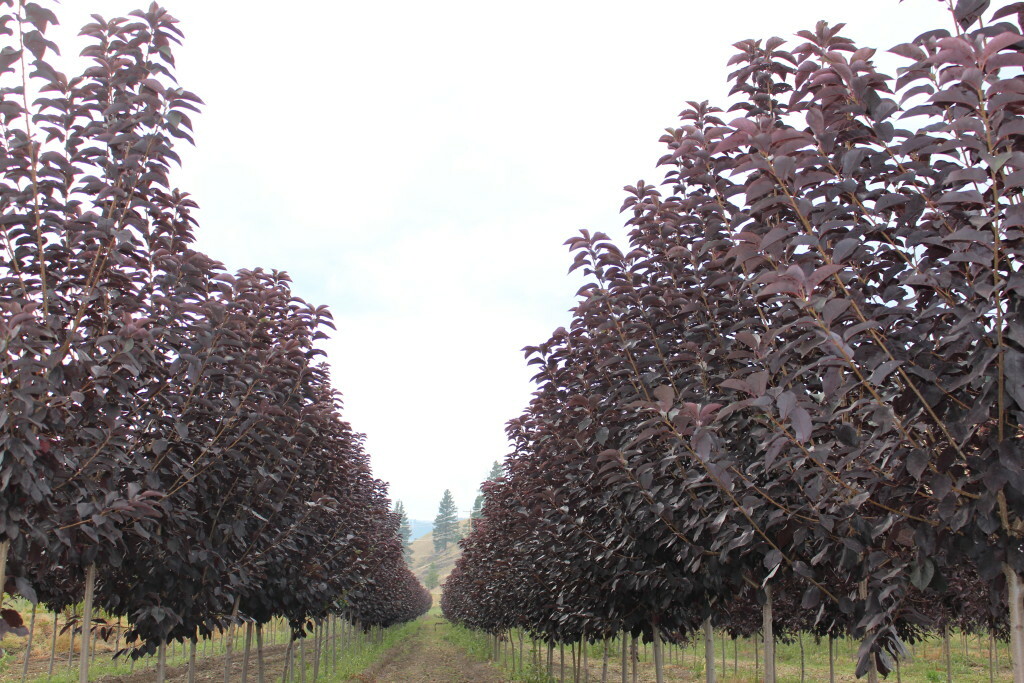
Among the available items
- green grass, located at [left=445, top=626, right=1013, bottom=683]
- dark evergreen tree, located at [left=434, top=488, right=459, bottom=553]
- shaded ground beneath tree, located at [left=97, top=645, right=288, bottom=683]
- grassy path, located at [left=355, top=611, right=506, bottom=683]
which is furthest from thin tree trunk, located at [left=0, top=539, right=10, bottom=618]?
dark evergreen tree, located at [left=434, top=488, right=459, bottom=553]

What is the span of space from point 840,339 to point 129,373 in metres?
4.92

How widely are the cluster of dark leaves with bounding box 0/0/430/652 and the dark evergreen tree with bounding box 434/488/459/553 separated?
624 feet

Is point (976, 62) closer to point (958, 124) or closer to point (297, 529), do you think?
point (958, 124)

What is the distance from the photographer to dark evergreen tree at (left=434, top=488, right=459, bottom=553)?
193 metres

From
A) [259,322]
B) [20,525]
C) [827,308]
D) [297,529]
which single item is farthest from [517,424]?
[827,308]

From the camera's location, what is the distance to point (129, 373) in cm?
519

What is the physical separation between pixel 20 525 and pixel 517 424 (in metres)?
9.37

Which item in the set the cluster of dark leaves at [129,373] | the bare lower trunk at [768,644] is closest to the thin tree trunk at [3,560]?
the cluster of dark leaves at [129,373]

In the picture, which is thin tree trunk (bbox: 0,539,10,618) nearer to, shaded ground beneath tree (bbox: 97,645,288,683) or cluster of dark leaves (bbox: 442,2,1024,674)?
cluster of dark leaves (bbox: 442,2,1024,674)

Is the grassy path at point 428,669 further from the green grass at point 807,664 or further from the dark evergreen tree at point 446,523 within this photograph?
the dark evergreen tree at point 446,523

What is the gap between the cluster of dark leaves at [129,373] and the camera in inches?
174

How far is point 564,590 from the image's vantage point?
382 inches

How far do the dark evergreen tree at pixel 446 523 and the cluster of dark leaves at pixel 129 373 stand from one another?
190m

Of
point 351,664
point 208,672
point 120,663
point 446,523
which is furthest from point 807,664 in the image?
point 446,523
